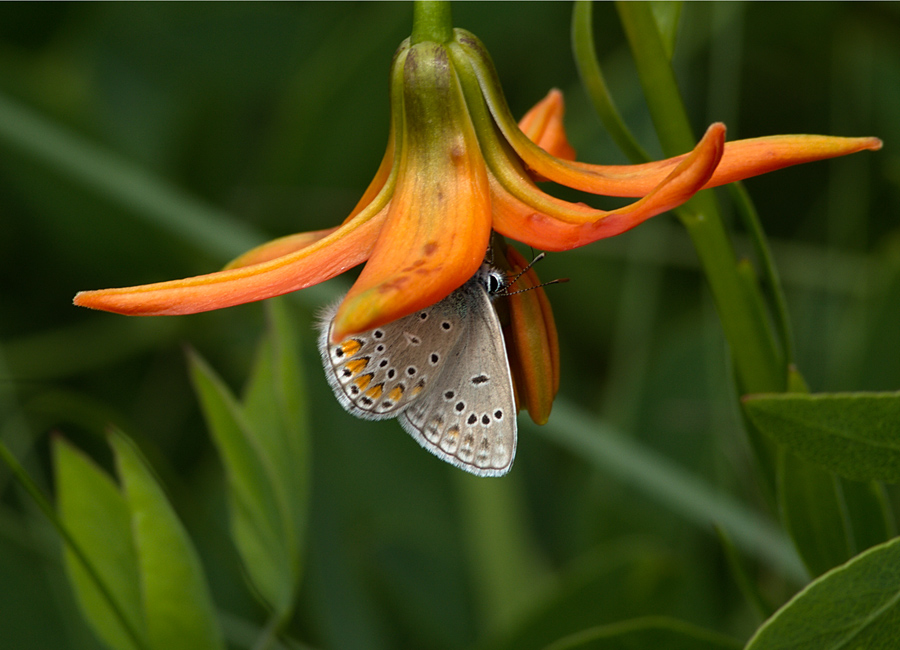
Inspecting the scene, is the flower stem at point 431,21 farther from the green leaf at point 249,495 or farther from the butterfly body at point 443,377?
the green leaf at point 249,495

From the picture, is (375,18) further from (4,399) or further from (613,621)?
(613,621)

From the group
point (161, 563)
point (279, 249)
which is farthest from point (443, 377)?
point (161, 563)

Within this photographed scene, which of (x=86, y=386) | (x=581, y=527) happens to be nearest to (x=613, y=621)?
(x=581, y=527)

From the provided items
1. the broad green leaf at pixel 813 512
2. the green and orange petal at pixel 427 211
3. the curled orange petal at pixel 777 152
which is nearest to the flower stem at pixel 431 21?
the green and orange petal at pixel 427 211

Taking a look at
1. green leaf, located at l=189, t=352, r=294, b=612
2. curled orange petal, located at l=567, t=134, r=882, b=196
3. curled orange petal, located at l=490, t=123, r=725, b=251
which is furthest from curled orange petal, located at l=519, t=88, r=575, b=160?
green leaf, located at l=189, t=352, r=294, b=612

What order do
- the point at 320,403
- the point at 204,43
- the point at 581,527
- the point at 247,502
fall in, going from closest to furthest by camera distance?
the point at 247,502 < the point at 581,527 < the point at 320,403 < the point at 204,43

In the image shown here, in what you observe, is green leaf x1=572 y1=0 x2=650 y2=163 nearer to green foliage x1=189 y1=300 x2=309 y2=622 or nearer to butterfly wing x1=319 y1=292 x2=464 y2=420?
butterfly wing x1=319 y1=292 x2=464 y2=420

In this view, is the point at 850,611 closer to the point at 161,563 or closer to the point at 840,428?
the point at 840,428
